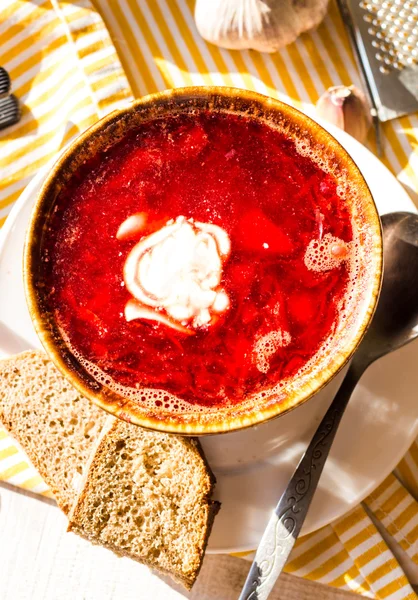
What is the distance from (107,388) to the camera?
1.35 meters

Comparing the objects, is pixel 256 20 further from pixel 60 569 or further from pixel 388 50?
A: pixel 60 569

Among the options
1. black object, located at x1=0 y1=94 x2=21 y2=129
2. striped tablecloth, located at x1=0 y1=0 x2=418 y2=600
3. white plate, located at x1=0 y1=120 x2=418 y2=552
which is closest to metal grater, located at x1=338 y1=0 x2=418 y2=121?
striped tablecloth, located at x1=0 y1=0 x2=418 y2=600

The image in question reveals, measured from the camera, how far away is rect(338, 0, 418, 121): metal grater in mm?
1794

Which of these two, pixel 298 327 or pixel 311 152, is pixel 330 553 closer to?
pixel 298 327

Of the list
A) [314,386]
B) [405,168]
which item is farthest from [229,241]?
[405,168]

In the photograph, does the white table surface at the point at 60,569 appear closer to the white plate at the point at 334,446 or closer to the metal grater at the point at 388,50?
the white plate at the point at 334,446

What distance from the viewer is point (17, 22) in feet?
6.06

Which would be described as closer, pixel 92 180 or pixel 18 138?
pixel 92 180

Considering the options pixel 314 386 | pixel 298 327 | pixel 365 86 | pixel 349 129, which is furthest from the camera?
pixel 365 86

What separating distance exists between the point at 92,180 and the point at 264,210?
36cm

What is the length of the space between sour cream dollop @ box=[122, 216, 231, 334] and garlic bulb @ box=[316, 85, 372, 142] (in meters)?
0.52

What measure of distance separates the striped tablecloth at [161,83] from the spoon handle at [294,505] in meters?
0.24

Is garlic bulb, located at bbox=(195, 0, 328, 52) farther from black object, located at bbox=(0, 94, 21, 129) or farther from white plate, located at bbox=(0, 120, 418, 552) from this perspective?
black object, located at bbox=(0, 94, 21, 129)

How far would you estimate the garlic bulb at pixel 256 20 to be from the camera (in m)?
1.74
